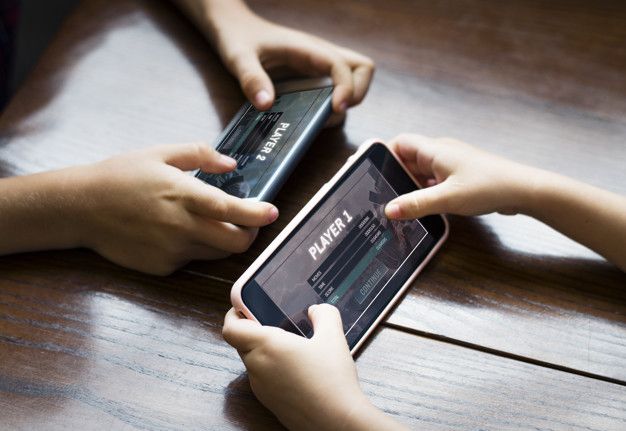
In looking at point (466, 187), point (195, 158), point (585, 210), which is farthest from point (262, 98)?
point (585, 210)

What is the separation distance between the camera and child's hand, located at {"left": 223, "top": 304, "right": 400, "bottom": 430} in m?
0.57

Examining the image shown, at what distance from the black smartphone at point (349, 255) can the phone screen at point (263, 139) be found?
8 centimetres

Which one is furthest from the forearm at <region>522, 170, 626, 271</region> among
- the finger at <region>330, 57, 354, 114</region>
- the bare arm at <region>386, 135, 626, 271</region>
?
the finger at <region>330, 57, 354, 114</region>

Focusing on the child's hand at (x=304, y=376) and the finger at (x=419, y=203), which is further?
the finger at (x=419, y=203)

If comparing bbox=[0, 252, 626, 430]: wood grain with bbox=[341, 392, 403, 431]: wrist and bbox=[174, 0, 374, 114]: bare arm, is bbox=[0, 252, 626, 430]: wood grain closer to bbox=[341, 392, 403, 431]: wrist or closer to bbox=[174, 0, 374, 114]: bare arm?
bbox=[341, 392, 403, 431]: wrist

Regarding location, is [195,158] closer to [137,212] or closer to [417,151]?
[137,212]

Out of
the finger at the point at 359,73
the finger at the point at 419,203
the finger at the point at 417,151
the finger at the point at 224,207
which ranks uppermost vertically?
the finger at the point at 359,73

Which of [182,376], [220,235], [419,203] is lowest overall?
[182,376]

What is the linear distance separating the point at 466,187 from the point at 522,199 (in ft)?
0.19

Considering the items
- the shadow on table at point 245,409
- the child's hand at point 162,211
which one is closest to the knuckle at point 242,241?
the child's hand at point 162,211

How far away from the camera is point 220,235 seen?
66cm

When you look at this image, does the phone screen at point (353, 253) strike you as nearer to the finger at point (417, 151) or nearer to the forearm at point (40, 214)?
the finger at point (417, 151)

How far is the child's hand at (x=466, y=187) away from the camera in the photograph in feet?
2.26

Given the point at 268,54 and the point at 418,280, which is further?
the point at 268,54
